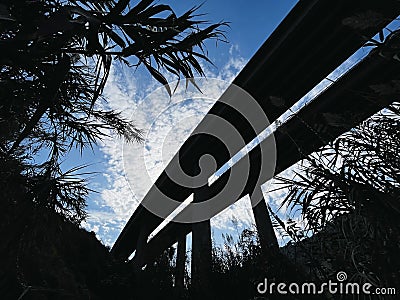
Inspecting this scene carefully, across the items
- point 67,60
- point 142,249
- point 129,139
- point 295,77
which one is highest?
point 142,249

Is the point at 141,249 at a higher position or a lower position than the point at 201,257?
higher

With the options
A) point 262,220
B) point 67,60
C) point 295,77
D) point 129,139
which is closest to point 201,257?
point 262,220

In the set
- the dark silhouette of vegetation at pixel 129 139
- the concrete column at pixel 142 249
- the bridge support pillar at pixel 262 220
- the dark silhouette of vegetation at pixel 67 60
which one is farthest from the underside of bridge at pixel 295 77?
the concrete column at pixel 142 249

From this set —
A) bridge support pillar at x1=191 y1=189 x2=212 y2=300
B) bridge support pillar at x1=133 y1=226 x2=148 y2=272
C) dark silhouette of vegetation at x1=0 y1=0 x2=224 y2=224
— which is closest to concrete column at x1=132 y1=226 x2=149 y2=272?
bridge support pillar at x1=133 y1=226 x2=148 y2=272

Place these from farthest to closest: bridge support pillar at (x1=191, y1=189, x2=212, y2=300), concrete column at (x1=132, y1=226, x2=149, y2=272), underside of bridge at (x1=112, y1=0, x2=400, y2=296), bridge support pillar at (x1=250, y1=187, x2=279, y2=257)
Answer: concrete column at (x1=132, y1=226, x2=149, y2=272)
bridge support pillar at (x1=250, y1=187, x2=279, y2=257)
bridge support pillar at (x1=191, y1=189, x2=212, y2=300)
underside of bridge at (x1=112, y1=0, x2=400, y2=296)

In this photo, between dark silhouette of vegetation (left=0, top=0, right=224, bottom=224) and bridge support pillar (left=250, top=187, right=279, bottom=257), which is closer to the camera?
dark silhouette of vegetation (left=0, top=0, right=224, bottom=224)

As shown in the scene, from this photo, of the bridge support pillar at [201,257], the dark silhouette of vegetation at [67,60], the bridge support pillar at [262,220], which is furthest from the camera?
the bridge support pillar at [262,220]

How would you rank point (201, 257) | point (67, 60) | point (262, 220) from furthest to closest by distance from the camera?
point (262, 220), point (201, 257), point (67, 60)

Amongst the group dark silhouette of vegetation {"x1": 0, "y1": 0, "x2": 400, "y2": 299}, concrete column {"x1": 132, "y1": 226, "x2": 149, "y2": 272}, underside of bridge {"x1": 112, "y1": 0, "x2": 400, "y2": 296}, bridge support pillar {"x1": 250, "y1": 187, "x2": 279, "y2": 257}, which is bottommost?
dark silhouette of vegetation {"x1": 0, "y1": 0, "x2": 400, "y2": 299}

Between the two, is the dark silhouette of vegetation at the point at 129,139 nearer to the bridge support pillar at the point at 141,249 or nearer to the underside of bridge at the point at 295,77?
the underside of bridge at the point at 295,77

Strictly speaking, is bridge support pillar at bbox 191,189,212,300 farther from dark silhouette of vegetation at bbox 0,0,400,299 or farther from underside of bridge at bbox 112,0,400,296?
dark silhouette of vegetation at bbox 0,0,400,299

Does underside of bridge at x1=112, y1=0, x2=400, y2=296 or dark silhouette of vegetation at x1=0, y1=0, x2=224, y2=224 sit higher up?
underside of bridge at x1=112, y1=0, x2=400, y2=296

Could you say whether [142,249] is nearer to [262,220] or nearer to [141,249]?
[141,249]

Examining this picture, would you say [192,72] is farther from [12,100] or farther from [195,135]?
[195,135]
